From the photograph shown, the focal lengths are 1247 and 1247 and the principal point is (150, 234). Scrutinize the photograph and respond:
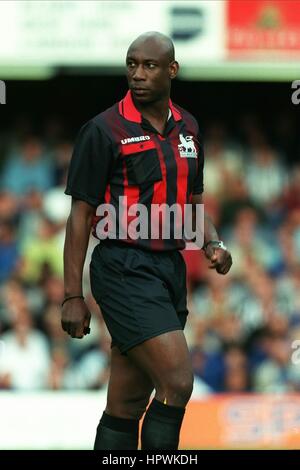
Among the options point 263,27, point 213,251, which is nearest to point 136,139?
point 213,251

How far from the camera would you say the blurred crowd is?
30.5ft

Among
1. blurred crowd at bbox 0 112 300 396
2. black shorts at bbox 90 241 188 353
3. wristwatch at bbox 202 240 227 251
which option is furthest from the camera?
blurred crowd at bbox 0 112 300 396

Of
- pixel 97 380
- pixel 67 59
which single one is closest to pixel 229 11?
pixel 67 59

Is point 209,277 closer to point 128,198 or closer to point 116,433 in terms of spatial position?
point 116,433

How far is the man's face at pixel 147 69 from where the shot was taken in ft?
16.9

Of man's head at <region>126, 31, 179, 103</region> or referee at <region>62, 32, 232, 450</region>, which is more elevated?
man's head at <region>126, 31, 179, 103</region>

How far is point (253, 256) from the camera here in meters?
10.1

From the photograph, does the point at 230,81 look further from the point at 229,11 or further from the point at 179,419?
the point at 179,419

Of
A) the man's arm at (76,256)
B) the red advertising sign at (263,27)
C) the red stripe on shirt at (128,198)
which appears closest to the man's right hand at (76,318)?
the man's arm at (76,256)

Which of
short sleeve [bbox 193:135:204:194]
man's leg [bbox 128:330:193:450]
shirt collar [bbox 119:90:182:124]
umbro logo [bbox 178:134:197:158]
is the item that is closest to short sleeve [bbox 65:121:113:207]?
shirt collar [bbox 119:90:182:124]

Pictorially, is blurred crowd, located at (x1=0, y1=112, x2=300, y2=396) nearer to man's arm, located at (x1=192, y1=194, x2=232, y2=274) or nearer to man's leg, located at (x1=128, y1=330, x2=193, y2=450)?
man's arm, located at (x1=192, y1=194, x2=232, y2=274)

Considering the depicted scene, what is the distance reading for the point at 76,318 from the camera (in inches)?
201

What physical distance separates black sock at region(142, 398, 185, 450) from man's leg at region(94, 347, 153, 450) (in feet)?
0.86

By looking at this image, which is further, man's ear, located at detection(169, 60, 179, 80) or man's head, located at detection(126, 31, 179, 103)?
man's ear, located at detection(169, 60, 179, 80)
